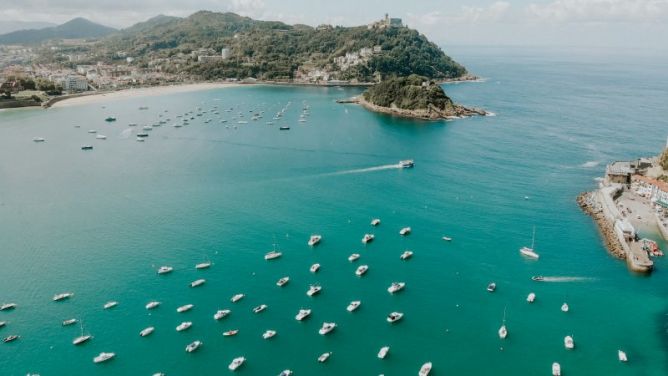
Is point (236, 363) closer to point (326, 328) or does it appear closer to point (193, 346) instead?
point (193, 346)

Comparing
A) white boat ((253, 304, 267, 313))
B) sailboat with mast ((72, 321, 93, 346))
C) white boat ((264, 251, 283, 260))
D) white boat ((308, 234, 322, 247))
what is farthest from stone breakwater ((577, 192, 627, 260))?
sailboat with mast ((72, 321, 93, 346))

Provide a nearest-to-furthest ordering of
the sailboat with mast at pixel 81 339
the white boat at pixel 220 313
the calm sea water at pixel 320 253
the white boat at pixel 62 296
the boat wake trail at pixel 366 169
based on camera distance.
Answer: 1. the calm sea water at pixel 320 253
2. the sailboat with mast at pixel 81 339
3. the white boat at pixel 220 313
4. the white boat at pixel 62 296
5. the boat wake trail at pixel 366 169

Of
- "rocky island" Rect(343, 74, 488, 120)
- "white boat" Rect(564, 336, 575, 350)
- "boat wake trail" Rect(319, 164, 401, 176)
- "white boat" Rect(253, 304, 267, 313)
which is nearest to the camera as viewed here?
"white boat" Rect(564, 336, 575, 350)

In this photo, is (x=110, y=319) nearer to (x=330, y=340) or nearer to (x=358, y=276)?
(x=330, y=340)

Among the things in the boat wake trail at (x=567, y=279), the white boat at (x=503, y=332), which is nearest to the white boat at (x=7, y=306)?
the white boat at (x=503, y=332)

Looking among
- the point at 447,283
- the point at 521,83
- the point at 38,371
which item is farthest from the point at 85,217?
the point at 521,83

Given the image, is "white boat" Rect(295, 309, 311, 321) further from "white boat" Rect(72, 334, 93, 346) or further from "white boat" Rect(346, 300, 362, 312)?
"white boat" Rect(72, 334, 93, 346)

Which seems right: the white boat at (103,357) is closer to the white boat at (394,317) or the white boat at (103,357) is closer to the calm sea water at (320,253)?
the calm sea water at (320,253)
